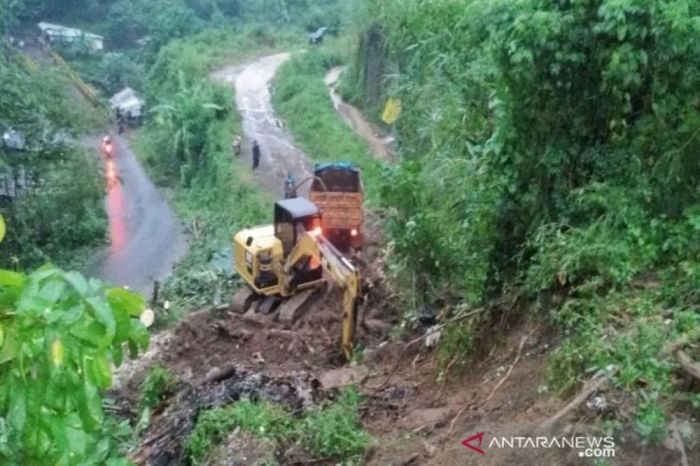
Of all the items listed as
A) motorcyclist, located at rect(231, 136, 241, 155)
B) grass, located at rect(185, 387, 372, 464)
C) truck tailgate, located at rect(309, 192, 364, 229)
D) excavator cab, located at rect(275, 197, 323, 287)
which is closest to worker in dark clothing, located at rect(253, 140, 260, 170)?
motorcyclist, located at rect(231, 136, 241, 155)

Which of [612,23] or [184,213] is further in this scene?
[184,213]

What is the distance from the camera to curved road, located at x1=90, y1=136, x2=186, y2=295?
20719 mm

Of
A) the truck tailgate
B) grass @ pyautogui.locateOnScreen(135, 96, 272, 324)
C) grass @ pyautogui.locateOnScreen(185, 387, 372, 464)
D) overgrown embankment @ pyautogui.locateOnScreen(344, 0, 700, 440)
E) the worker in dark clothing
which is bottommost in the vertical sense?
grass @ pyautogui.locateOnScreen(135, 96, 272, 324)

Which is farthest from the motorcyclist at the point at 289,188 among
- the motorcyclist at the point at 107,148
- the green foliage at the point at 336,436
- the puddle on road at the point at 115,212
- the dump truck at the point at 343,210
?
the green foliage at the point at 336,436

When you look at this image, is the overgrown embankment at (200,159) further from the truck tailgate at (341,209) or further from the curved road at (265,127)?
the truck tailgate at (341,209)

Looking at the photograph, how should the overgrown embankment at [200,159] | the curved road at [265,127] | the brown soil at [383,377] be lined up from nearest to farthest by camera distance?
the brown soil at [383,377] < the overgrown embankment at [200,159] < the curved road at [265,127]

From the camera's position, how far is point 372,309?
11.5 metres

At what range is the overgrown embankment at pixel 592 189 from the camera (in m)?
5.37

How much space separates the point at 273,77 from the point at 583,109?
2744 centimetres

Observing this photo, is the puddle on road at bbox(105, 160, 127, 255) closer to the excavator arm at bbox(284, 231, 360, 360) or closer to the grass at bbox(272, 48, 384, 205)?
the grass at bbox(272, 48, 384, 205)

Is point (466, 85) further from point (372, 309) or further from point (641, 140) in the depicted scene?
point (372, 309)

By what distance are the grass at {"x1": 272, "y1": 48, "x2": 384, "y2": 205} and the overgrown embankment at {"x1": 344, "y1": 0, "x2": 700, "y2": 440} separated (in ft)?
34.2

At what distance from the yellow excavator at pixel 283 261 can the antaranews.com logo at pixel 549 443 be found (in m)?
5.44

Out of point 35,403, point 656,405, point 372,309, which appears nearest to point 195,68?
point 372,309
